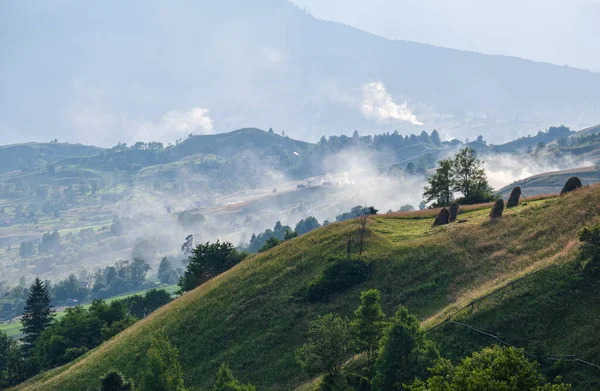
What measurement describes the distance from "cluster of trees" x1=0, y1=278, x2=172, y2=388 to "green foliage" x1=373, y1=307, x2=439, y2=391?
7134cm

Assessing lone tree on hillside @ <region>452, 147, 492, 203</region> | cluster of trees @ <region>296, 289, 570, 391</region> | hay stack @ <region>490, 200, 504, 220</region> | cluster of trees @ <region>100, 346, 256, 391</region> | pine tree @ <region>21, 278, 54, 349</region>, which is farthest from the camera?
pine tree @ <region>21, 278, 54, 349</region>

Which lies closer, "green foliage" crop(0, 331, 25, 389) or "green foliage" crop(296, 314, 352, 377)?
"green foliage" crop(296, 314, 352, 377)

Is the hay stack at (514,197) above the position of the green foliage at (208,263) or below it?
above

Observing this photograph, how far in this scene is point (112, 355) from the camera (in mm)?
82562

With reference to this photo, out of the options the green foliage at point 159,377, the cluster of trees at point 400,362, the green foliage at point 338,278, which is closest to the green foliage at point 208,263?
the green foliage at point 338,278

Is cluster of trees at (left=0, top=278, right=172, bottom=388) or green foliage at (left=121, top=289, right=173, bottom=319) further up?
cluster of trees at (left=0, top=278, right=172, bottom=388)

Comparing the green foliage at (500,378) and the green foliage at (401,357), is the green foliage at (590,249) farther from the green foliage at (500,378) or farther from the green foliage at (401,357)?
the green foliage at (500,378)

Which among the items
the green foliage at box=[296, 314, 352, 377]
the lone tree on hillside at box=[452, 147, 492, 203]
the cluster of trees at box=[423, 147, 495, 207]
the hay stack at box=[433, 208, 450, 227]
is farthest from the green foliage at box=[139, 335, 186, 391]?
the lone tree on hillside at box=[452, 147, 492, 203]

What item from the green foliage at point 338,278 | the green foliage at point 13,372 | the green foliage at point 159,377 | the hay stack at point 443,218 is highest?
the hay stack at point 443,218

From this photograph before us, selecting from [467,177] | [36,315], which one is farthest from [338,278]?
[36,315]

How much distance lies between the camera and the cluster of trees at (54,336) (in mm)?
105562

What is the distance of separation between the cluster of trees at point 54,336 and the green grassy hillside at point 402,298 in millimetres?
11859

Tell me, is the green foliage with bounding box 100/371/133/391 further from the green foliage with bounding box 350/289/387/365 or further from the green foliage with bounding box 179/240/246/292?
the green foliage with bounding box 179/240/246/292

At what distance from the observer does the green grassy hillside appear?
51406 millimetres
